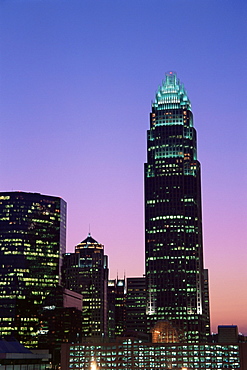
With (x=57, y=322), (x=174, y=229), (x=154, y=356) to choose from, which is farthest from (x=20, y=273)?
(x=154, y=356)

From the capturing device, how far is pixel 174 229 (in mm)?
184625

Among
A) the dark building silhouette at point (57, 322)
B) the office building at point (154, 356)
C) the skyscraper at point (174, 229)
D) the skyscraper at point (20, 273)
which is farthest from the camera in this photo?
the dark building silhouette at point (57, 322)

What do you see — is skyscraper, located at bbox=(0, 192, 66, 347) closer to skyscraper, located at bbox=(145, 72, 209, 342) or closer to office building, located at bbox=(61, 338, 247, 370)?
skyscraper, located at bbox=(145, 72, 209, 342)

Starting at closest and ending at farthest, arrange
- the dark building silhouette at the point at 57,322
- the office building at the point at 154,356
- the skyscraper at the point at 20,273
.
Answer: the office building at the point at 154,356 < the skyscraper at the point at 20,273 < the dark building silhouette at the point at 57,322

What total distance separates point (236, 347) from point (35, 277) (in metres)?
92.4

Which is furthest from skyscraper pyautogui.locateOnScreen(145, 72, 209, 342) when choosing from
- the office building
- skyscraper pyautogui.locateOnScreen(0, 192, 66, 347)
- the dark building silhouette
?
the office building

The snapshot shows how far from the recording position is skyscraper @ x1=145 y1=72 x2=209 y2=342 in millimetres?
179250

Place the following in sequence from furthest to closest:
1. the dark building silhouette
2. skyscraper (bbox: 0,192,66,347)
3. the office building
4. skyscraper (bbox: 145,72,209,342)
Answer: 1. the dark building silhouette
2. skyscraper (bbox: 0,192,66,347)
3. skyscraper (bbox: 145,72,209,342)
4. the office building

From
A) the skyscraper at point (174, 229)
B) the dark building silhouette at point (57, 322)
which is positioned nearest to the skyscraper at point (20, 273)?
the dark building silhouette at point (57, 322)

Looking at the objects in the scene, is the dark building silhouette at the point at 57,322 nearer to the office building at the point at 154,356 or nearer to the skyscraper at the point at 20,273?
the skyscraper at the point at 20,273

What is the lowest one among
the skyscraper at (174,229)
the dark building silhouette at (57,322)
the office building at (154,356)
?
the office building at (154,356)

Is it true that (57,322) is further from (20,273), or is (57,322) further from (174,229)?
(174,229)

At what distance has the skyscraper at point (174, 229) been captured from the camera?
179 m

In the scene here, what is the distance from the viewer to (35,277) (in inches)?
7628
